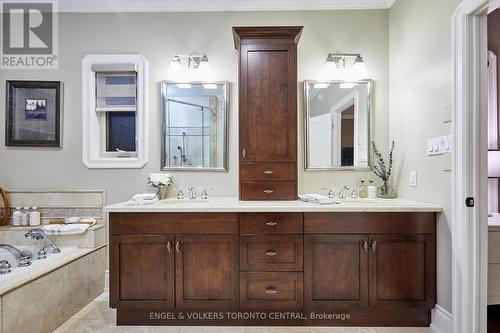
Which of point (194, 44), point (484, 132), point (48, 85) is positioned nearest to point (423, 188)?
point (484, 132)

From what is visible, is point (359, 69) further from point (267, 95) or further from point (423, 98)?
point (267, 95)

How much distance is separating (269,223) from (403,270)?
1.02m

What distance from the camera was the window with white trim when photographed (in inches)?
110

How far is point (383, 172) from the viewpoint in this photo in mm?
2703

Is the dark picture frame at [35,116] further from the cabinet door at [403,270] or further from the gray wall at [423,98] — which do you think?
the gray wall at [423,98]

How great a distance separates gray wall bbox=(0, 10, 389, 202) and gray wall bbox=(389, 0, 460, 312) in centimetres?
19

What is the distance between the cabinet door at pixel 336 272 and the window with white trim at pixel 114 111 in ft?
5.90

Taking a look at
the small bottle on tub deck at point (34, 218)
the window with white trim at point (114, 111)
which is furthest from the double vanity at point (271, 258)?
the small bottle on tub deck at point (34, 218)

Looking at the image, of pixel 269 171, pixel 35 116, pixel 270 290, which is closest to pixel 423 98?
pixel 269 171

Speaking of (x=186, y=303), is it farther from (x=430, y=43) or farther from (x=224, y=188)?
(x=430, y=43)

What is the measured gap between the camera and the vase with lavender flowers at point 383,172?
267cm

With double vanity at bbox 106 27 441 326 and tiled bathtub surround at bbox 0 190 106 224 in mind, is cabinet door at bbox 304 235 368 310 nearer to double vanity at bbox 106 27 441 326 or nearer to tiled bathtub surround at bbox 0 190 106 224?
double vanity at bbox 106 27 441 326

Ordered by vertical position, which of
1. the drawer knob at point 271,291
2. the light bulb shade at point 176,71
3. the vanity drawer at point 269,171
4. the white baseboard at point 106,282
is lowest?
the white baseboard at point 106,282

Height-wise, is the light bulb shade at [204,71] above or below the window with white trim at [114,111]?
above
